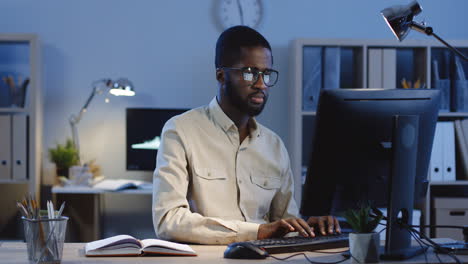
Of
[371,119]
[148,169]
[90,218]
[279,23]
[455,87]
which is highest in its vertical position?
[279,23]

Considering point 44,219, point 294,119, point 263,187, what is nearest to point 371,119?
point 263,187

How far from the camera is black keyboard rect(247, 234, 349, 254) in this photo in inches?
56.7

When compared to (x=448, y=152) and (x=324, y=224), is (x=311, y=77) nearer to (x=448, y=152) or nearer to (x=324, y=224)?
(x=448, y=152)

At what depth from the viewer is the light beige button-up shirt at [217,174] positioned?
1726 millimetres

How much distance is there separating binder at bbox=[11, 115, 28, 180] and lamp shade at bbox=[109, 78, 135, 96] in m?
0.53

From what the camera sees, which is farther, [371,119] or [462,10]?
[462,10]

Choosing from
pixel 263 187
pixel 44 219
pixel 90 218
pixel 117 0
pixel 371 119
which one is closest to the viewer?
pixel 44 219

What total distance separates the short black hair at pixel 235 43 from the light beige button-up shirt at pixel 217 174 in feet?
0.50

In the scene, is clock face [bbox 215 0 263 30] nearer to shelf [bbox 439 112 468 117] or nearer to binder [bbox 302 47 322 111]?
binder [bbox 302 47 322 111]

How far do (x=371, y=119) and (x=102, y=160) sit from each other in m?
2.62

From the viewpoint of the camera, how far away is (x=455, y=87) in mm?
3551

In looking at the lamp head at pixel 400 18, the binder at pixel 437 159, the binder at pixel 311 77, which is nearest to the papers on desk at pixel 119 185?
the binder at pixel 311 77

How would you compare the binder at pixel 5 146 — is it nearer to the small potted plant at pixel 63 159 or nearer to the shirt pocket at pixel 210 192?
the small potted plant at pixel 63 159

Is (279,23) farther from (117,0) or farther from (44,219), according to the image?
(44,219)
